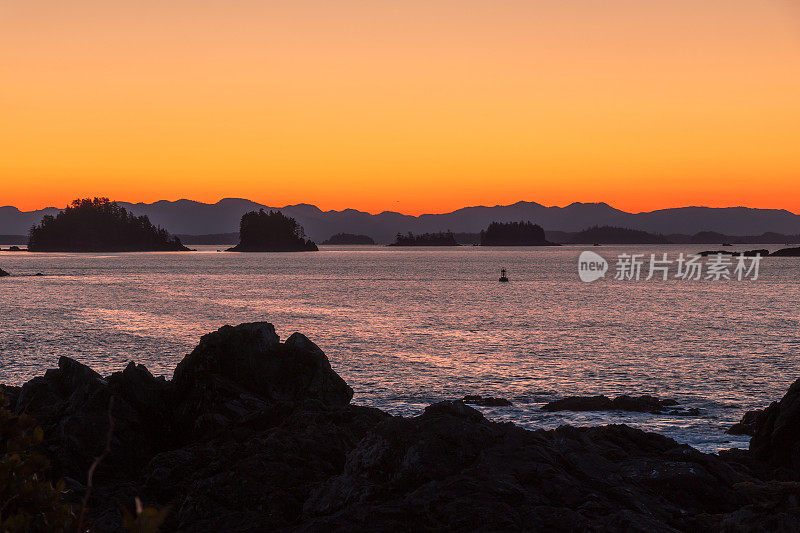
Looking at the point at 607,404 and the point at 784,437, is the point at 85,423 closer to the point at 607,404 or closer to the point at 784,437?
the point at 784,437

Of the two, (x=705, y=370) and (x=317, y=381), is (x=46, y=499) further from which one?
(x=705, y=370)

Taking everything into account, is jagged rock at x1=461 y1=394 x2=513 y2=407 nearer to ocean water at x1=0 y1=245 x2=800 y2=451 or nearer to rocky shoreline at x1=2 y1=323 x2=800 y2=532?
ocean water at x1=0 y1=245 x2=800 y2=451

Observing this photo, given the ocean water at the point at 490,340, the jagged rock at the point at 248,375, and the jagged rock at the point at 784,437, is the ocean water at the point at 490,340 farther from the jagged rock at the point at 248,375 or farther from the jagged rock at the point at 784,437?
the jagged rock at the point at 248,375

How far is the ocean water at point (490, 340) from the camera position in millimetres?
32438

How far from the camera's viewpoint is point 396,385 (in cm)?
3475

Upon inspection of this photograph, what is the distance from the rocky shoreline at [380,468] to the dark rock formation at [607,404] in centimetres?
1056

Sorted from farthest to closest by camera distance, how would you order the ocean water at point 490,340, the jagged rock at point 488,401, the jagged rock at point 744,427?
the ocean water at point 490,340
the jagged rock at point 488,401
the jagged rock at point 744,427

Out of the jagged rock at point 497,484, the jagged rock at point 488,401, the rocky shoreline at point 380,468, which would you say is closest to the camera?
the jagged rock at point 497,484

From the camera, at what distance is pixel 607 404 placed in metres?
28.9

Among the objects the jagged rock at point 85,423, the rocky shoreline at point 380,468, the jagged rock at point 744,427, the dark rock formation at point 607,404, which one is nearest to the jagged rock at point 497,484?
the rocky shoreline at point 380,468

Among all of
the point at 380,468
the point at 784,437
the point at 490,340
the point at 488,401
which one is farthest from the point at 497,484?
the point at 490,340

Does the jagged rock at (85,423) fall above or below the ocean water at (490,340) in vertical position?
above

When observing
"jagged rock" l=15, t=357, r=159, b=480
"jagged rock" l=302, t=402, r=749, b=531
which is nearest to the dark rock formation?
"jagged rock" l=302, t=402, r=749, b=531

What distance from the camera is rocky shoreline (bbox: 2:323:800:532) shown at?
10.1 m
